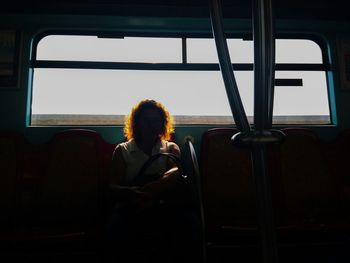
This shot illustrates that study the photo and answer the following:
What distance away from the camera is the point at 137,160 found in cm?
168

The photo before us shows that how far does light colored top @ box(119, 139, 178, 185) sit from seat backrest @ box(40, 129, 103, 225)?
0.43 meters

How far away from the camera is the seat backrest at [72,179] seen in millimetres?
1917

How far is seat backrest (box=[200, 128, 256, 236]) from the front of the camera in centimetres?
201

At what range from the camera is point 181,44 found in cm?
252

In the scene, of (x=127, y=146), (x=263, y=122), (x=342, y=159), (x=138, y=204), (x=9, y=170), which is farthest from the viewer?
(x=342, y=159)

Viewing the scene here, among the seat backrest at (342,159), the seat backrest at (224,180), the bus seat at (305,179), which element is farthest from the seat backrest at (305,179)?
the seat backrest at (224,180)

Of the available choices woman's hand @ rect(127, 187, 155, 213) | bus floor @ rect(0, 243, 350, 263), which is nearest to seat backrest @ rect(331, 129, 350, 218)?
bus floor @ rect(0, 243, 350, 263)

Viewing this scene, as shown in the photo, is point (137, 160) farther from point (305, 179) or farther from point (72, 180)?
point (305, 179)

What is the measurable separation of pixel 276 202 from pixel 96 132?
1441 millimetres

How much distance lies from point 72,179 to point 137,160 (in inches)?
24.5

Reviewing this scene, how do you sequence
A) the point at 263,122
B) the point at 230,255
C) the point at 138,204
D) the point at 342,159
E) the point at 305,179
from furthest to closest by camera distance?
the point at 342,159
the point at 305,179
the point at 230,255
the point at 138,204
the point at 263,122

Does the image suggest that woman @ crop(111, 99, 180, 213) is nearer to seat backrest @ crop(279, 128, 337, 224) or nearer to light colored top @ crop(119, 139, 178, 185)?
light colored top @ crop(119, 139, 178, 185)

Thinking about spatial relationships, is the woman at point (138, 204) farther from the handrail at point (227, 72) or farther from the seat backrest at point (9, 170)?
the handrail at point (227, 72)

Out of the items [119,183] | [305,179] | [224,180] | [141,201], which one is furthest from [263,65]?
[305,179]
